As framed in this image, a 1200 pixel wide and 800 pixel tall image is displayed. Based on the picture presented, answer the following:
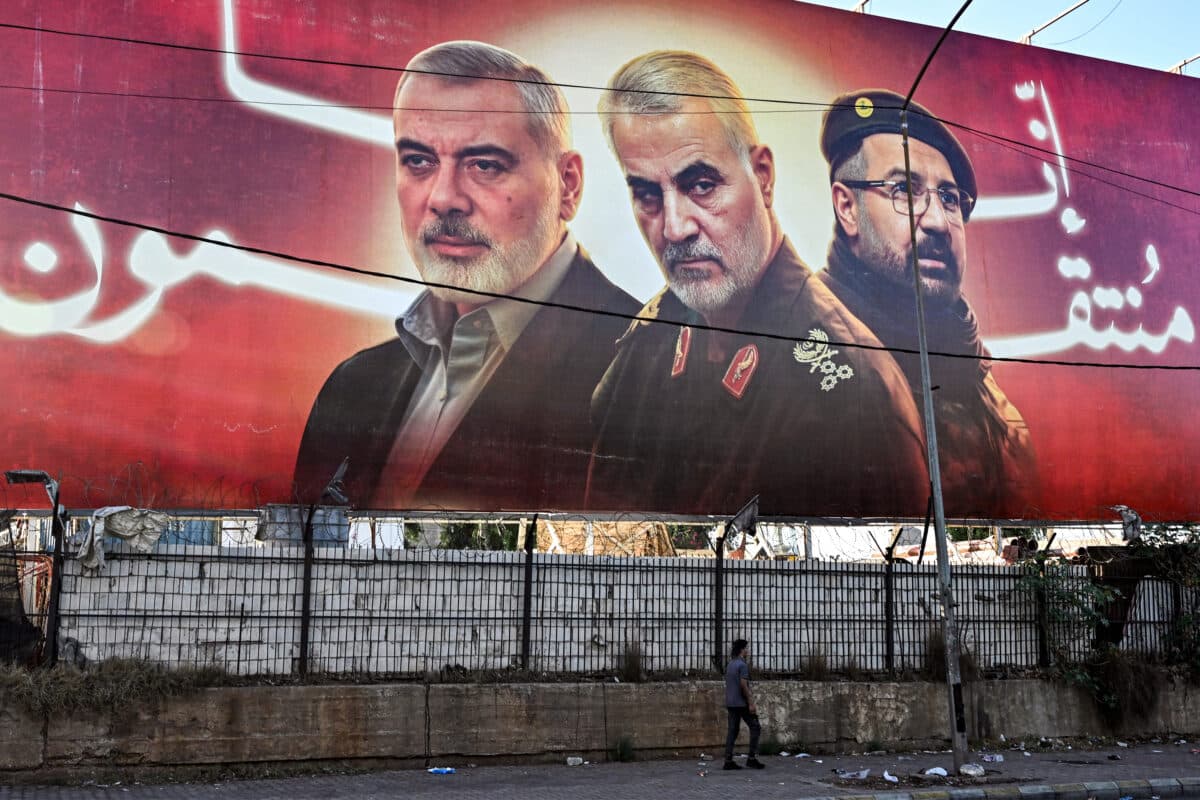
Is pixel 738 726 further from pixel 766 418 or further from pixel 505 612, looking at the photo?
pixel 766 418

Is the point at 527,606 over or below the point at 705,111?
below

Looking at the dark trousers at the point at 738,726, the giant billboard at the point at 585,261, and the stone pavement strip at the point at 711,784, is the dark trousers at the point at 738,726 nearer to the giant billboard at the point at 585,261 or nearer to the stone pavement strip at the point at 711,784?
the stone pavement strip at the point at 711,784

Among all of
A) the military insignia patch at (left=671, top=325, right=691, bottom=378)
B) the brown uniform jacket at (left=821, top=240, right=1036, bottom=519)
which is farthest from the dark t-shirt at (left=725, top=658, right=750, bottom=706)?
the brown uniform jacket at (left=821, top=240, right=1036, bottom=519)

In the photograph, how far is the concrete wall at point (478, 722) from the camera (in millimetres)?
10945

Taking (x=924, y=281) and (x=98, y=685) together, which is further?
(x=924, y=281)

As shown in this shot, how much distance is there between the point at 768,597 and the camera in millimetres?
14680

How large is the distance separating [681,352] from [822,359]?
3.76 meters

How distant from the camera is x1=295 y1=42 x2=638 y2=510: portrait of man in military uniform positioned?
23.5 m

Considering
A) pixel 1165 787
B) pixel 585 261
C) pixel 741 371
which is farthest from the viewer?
pixel 741 371

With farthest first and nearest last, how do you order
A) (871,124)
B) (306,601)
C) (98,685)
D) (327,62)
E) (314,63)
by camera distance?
(871,124)
(327,62)
(314,63)
(306,601)
(98,685)

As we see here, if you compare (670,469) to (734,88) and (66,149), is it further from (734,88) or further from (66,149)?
(66,149)

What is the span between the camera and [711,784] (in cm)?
1171

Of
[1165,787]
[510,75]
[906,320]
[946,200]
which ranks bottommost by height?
[1165,787]

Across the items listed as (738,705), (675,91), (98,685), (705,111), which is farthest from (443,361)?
(98,685)
